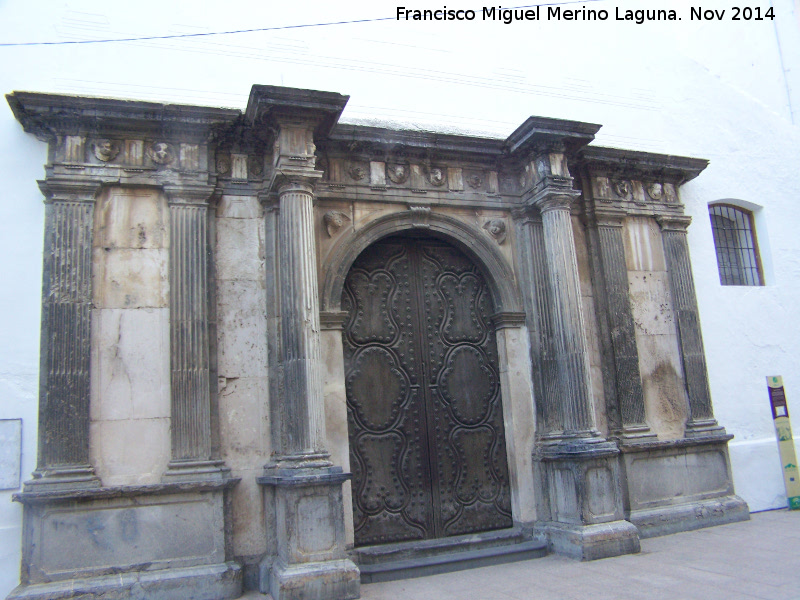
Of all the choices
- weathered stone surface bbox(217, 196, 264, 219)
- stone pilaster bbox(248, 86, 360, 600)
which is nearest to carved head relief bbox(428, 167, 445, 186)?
stone pilaster bbox(248, 86, 360, 600)

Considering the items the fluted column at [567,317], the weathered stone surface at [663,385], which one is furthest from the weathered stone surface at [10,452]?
the weathered stone surface at [663,385]

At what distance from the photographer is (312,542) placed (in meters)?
5.16

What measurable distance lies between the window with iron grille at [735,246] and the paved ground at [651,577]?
3285 mm

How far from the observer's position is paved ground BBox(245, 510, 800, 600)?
15.8 ft

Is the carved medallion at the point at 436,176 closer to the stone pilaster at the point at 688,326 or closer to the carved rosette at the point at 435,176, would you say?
the carved rosette at the point at 435,176

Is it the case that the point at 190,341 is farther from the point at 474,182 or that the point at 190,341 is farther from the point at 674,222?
the point at 674,222

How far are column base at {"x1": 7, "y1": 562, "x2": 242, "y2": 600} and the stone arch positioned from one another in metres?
2.40

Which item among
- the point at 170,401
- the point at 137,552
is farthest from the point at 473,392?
the point at 137,552

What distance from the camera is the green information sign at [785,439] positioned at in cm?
786

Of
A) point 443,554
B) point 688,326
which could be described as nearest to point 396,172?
point 443,554

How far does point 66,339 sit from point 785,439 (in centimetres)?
782

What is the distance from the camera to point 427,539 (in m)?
6.36

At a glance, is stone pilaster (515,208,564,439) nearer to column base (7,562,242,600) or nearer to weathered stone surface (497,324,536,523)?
weathered stone surface (497,324,536,523)

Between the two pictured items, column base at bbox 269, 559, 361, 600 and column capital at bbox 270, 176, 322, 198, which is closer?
column base at bbox 269, 559, 361, 600
